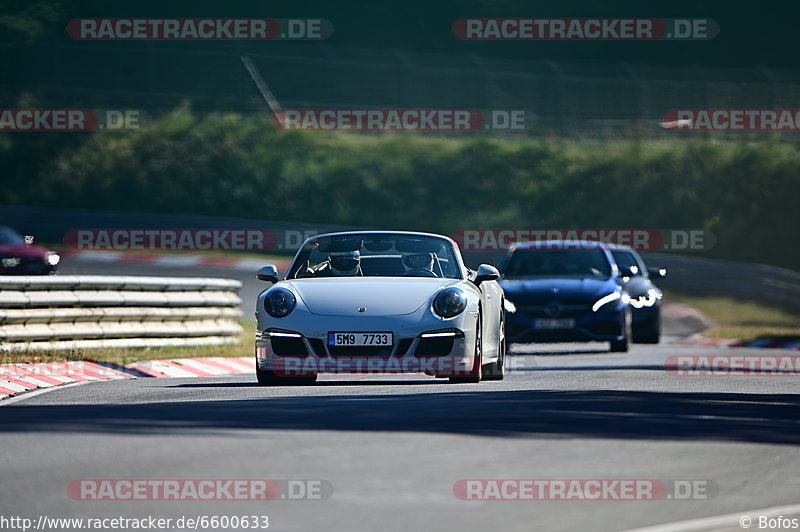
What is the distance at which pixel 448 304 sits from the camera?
12305mm

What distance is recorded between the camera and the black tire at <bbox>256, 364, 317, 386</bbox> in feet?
41.1

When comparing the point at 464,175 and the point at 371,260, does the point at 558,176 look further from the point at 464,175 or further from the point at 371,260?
the point at 371,260

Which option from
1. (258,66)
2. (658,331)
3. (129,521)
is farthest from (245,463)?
(258,66)

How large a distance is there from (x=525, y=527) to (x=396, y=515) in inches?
19.7

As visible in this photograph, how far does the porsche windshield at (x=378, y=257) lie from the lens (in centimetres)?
1320

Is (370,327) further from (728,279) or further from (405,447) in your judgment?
(728,279)

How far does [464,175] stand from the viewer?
43.2 metres

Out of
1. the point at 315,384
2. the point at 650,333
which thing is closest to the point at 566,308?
the point at 650,333

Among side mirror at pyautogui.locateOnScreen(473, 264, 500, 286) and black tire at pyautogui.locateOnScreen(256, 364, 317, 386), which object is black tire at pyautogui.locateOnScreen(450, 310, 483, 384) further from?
black tire at pyautogui.locateOnScreen(256, 364, 317, 386)

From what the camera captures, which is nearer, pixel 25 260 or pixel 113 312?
pixel 113 312

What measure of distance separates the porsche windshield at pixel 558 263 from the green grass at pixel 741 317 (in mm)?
5511

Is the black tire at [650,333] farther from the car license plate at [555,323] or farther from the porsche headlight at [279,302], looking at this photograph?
the porsche headlight at [279,302]

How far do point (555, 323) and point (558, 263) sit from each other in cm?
159

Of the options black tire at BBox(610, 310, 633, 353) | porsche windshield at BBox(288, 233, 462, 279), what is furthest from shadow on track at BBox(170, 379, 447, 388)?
black tire at BBox(610, 310, 633, 353)
